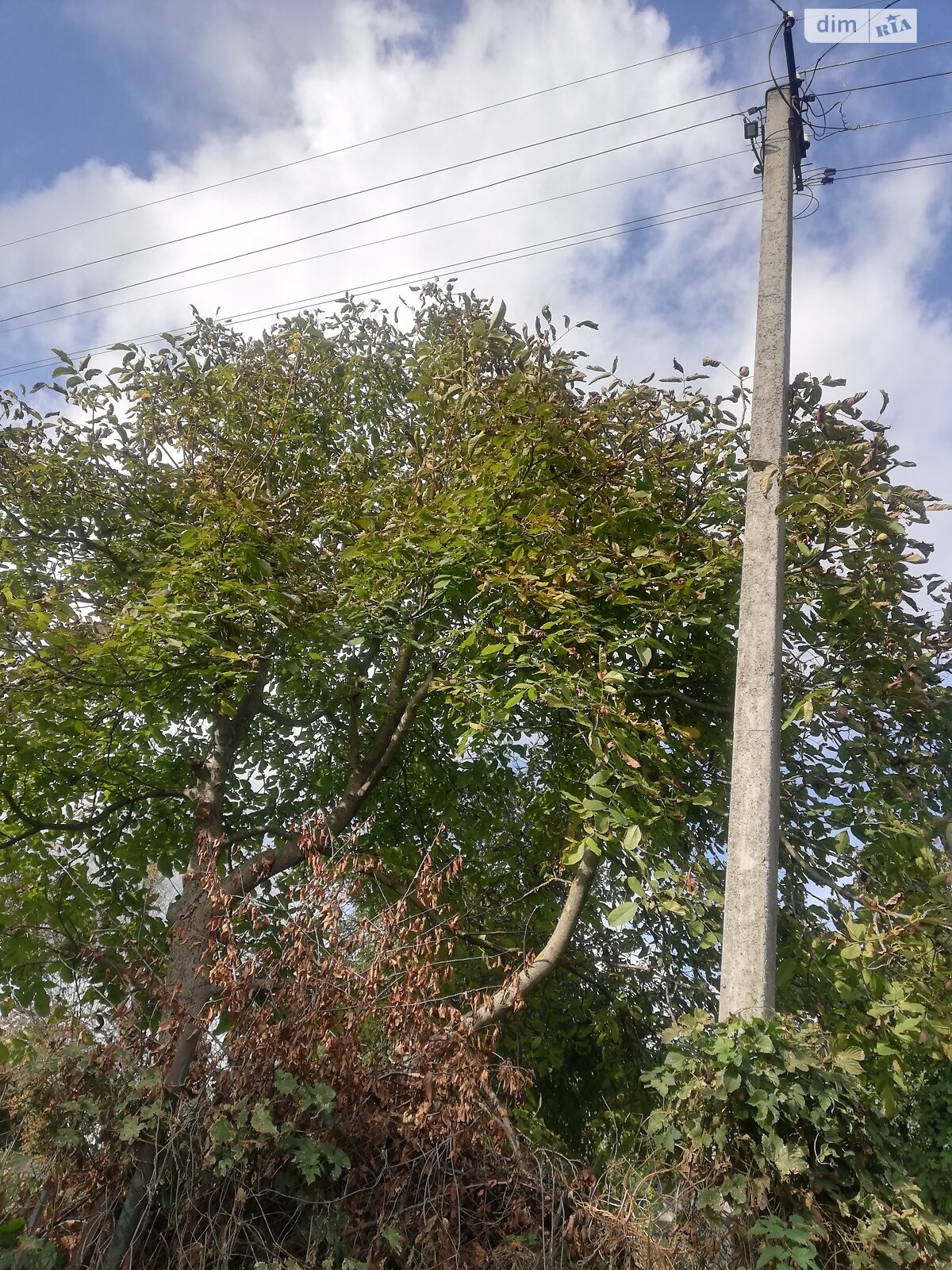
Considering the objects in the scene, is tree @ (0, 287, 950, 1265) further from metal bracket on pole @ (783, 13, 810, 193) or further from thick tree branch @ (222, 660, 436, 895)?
metal bracket on pole @ (783, 13, 810, 193)

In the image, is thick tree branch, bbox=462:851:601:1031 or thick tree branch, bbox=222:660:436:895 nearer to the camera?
thick tree branch, bbox=462:851:601:1031

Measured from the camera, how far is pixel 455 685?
19.6 feet

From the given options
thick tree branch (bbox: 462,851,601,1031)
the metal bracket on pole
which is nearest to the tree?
thick tree branch (bbox: 462,851,601,1031)

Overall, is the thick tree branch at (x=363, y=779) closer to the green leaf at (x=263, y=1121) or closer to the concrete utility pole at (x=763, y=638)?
the concrete utility pole at (x=763, y=638)

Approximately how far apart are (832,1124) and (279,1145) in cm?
220

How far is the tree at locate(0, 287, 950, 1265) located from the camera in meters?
5.08

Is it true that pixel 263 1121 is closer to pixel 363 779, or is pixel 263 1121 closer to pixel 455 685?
pixel 455 685

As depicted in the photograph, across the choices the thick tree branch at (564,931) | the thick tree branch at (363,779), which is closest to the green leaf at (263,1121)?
the thick tree branch at (564,931)

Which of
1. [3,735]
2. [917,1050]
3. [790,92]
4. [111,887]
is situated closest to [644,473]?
[790,92]

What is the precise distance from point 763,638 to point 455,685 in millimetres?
2242

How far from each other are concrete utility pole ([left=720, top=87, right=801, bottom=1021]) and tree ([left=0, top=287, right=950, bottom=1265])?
255 millimetres

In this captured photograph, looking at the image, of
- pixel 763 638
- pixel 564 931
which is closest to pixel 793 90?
pixel 763 638

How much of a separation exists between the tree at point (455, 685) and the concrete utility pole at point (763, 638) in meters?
0.26

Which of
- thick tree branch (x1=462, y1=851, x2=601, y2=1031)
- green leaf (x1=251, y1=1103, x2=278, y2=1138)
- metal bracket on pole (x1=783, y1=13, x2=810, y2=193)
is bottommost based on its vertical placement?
green leaf (x1=251, y1=1103, x2=278, y2=1138)
